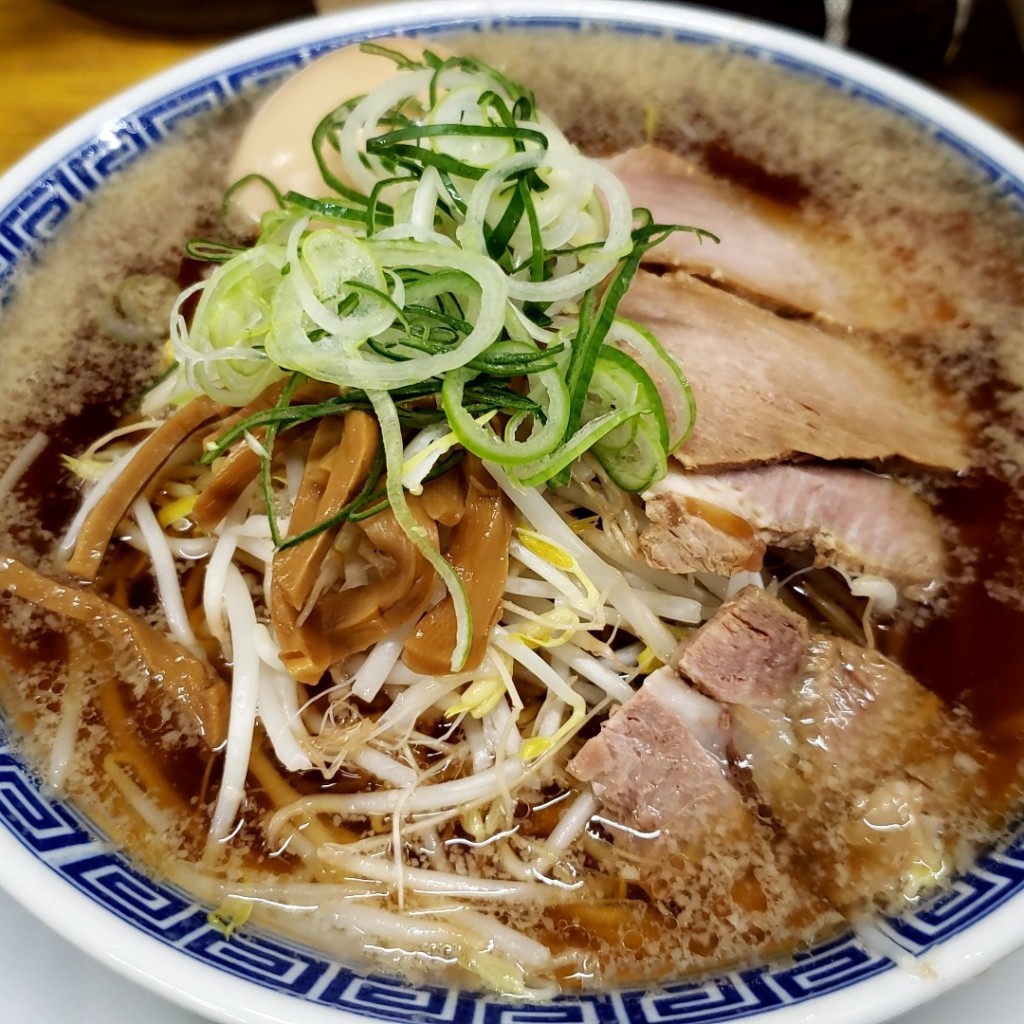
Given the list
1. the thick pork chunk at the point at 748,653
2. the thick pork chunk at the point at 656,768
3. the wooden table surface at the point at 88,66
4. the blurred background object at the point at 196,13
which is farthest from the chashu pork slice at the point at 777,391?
the blurred background object at the point at 196,13

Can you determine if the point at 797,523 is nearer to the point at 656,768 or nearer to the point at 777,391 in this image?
the point at 777,391

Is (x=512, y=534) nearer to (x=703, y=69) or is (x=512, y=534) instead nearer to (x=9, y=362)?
(x=9, y=362)

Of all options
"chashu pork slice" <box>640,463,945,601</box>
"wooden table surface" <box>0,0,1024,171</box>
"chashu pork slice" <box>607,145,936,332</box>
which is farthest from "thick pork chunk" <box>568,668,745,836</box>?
"wooden table surface" <box>0,0,1024,171</box>

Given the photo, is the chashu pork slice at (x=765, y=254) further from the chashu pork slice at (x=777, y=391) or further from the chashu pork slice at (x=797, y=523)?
the chashu pork slice at (x=797, y=523)

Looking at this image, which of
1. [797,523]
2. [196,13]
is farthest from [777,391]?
[196,13]

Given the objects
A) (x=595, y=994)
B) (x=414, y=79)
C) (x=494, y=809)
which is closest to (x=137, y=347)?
(x=414, y=79)

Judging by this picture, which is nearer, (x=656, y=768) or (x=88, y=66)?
(x=656, y=768)
